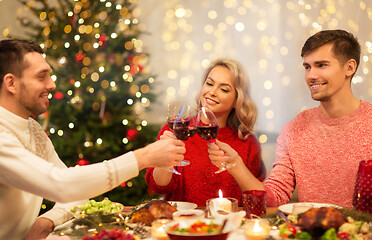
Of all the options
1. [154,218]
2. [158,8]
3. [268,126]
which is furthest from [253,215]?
[158,8]

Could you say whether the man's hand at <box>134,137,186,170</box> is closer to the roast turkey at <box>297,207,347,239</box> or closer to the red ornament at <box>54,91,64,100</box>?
the roast turkey at <box>297,207,347,239</box>

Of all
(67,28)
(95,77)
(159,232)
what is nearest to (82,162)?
(95,77)

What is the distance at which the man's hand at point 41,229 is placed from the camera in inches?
61.6

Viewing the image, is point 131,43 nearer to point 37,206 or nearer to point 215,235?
point 37,206

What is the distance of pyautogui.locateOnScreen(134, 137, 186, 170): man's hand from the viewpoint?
1.45 metres

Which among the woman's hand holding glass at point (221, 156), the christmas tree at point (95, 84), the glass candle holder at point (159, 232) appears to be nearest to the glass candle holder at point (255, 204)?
the woman's hand holding glass at point (221, 156)

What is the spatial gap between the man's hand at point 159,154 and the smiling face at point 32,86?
0.57 metres

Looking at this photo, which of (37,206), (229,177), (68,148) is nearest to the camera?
(37,206)

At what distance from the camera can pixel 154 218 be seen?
1.42m

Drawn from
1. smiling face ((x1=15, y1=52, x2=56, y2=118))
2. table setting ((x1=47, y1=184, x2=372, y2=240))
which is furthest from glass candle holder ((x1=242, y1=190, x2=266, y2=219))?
smiling face ((x1=15, y1=52, x2=56, y2=118))

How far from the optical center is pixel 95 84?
147 inches

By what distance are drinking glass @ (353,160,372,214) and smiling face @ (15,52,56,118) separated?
141 cm

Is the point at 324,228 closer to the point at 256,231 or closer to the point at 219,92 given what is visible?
the point at 256,231

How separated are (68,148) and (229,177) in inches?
76.3
